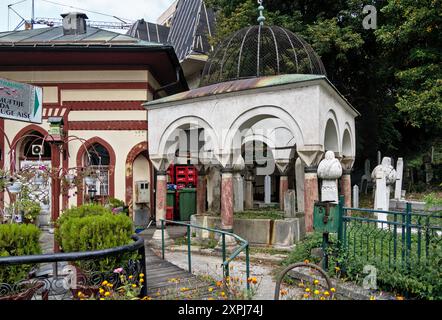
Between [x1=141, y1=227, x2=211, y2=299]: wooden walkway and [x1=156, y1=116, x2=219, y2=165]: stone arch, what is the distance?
12.1ft

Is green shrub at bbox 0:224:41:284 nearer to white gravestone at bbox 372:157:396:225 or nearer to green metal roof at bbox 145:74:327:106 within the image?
green metal roof at bbox 145:74:327:106

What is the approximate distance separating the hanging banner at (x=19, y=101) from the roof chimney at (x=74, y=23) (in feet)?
34.6

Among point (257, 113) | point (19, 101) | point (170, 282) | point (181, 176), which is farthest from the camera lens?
point (181, 176)

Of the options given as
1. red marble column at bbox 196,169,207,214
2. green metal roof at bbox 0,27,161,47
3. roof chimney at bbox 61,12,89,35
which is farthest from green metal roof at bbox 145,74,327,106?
roof chimney at bbox 61,12,89,35

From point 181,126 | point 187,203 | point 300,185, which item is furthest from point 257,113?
point 187,203

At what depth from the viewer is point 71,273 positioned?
523cm

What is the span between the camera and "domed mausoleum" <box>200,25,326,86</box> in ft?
36.0

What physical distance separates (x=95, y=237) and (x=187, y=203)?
12.0 m

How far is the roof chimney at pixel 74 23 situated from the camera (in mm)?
15820

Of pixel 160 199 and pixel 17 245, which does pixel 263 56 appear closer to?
pixel 160 199

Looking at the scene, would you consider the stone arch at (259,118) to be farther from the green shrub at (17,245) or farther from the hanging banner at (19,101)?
the green shrub at (17,245)

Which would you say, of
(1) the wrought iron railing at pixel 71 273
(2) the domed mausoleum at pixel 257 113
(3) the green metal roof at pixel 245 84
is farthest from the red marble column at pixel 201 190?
(1) the wrought iron railing at pixel 71 273
